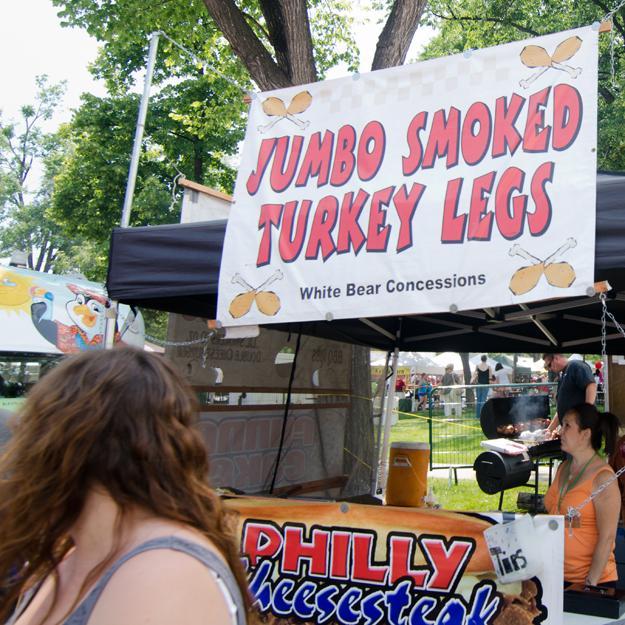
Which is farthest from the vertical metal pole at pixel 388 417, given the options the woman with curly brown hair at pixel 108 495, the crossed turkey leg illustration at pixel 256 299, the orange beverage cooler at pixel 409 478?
the woman with curly brown hair at pixel 108 495

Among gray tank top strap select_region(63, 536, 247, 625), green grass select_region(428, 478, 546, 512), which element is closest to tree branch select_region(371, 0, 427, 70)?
green grass select_region(428, 478, 546, 512)

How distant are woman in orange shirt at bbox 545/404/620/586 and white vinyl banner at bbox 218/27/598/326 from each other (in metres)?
1.31

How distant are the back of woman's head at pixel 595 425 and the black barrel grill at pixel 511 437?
67.3 inches

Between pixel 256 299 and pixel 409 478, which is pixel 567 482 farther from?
pixel 256 299

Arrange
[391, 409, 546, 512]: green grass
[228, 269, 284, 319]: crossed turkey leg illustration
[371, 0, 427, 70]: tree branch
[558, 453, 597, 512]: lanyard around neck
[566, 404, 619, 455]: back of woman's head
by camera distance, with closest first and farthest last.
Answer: [228, 269, 284, 319]: crossed turkey leg illustration
[558, 453, 597, 512]: lanyard around neck
[566, 404, 619, 455]: back of woman's head
[371, 0, 427, 70]: tree branch
[391, 409, 546, 512]: green grass

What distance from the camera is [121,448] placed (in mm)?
1139

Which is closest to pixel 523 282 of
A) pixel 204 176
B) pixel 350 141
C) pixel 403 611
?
pixel 350 141

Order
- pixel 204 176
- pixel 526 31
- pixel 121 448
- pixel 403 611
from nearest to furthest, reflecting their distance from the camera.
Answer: pixel 121 448
pixel 403 611
pixel 526 31
pixel 204 176

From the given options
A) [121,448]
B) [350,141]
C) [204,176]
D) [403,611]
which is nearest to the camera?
[121,448]

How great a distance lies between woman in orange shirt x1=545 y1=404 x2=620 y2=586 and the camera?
11.8 ft

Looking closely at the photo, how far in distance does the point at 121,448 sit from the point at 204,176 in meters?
21.4

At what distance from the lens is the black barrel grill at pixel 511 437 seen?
5.95 metres

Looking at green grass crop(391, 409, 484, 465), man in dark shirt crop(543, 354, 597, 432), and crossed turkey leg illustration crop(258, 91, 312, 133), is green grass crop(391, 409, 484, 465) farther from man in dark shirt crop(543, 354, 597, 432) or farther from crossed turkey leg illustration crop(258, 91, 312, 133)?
crossed turkey leg illustration crop(258, 91, 312, 133)

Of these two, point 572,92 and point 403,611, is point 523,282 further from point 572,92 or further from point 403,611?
point 403,611
